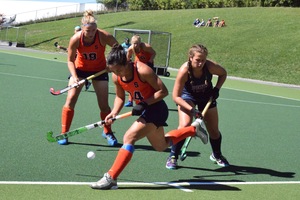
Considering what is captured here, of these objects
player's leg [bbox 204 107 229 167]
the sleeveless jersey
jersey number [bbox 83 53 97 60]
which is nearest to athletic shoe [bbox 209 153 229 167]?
player's leg [bbox 204 107 229 167]

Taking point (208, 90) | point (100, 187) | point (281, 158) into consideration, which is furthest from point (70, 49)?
point (281, 158)

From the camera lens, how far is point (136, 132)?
21.2 ft

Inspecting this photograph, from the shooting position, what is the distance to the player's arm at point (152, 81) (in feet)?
21.0

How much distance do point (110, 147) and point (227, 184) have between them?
7.40ft

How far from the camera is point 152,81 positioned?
21.2ft

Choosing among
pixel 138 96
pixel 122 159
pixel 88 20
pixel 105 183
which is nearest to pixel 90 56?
pixel 88 20

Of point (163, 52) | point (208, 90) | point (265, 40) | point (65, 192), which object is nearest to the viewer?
point (65, 192)

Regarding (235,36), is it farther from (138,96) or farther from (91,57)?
(138,96)

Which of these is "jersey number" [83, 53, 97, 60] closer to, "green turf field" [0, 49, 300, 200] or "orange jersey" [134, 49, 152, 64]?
"green turf field" [0, 49, 300, 200]

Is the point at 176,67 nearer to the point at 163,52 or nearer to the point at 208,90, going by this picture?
the point at 163,52

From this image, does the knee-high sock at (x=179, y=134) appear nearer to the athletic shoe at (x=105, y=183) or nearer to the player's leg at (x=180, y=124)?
the player's leg at (x=180, y=124)

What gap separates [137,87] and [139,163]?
164 centimetres

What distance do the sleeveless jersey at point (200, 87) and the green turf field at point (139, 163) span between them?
3.25 feet

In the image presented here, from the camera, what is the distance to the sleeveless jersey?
752 cm
